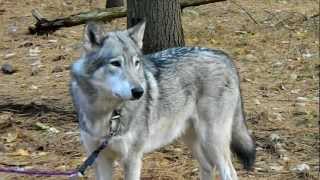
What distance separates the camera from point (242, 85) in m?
8.02

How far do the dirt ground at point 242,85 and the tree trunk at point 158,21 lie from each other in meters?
1.07

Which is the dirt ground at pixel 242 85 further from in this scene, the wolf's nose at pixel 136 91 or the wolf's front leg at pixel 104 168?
the wolf's nose at pixel 136 91

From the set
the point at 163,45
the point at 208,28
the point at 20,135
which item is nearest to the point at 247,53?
the point at 208,28

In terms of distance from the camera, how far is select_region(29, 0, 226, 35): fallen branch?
10016 mm

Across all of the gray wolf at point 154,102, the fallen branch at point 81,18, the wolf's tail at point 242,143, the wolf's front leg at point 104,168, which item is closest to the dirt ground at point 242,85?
the fallen branch at point 81,18

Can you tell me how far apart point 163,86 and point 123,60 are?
73 centimetres

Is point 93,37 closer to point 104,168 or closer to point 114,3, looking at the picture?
point 104,168

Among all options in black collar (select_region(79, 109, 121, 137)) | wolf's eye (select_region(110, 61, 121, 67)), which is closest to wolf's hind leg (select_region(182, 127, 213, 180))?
black collar (select_region(79, 109, 121, 137))

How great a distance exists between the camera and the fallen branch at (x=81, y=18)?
10.0 meters

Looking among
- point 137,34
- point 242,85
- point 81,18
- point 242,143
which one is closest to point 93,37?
point 137,34

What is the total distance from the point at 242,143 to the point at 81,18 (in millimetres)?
5207

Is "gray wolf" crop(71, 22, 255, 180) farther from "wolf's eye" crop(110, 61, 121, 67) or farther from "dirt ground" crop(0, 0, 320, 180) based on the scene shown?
A: "dirt ground" crop(0, 0, 320, 180)

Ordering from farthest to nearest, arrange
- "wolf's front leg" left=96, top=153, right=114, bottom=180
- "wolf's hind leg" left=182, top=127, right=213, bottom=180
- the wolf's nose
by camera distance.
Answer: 1. "wolf's hind leg" left=182, top=127, right=213, bottom=180
2. "wolf's front leg" left=96, top=153, right=114, bottom=180
3. the wolf's nose

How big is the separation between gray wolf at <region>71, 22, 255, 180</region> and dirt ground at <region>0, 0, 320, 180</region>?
497mm
